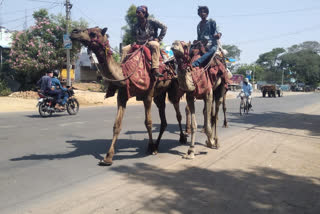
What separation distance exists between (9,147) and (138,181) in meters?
4.05

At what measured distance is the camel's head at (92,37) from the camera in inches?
208

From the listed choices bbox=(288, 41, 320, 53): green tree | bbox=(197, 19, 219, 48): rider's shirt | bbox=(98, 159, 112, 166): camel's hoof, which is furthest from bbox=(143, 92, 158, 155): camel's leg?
bbox=(288, 41, 320, 53): green tree

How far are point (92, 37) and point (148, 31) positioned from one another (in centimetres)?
184

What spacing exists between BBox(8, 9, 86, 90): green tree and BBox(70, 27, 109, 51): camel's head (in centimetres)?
2104

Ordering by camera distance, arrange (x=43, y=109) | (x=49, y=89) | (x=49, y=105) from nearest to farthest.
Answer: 1. (x=43, y=109)
2. (x=49, y=105)
3. (x=49, y=89)

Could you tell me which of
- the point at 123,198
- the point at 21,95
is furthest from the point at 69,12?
the point at 123,198

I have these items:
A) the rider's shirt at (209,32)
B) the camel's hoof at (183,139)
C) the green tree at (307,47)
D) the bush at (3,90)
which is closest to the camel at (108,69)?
the camel's hoof at (183,139)

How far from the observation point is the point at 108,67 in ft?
18.6

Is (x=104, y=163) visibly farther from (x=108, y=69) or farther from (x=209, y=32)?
(x=209, y=32)

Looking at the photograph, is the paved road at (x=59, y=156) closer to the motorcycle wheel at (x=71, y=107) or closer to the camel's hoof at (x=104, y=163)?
the camel's hoof at (x=104, y=163)

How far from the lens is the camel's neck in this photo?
5.61 metres

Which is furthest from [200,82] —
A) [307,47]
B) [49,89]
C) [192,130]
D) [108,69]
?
[307,47]

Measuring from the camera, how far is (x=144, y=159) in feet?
21.2

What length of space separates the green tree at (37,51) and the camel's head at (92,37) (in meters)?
21.0
